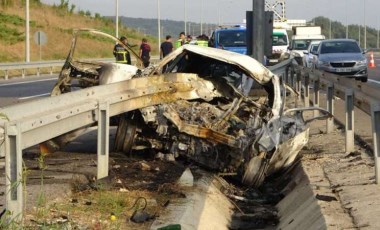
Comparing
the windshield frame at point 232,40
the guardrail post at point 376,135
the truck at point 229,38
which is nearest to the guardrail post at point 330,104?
Result: the guardrail post at point 376,135

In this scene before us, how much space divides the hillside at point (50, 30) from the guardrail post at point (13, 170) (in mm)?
52202

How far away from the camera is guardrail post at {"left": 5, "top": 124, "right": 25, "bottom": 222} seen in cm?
609

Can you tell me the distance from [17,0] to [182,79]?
76376 millimetres

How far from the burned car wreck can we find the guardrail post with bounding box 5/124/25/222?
4156 mm

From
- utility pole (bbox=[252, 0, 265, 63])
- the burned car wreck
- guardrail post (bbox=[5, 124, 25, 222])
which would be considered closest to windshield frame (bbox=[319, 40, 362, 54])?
utility pole (bbox=[252, 0, 265, 63])

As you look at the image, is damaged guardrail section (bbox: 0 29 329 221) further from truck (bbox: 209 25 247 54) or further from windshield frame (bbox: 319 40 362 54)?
windshield frame (bbox: 319 40 362 54)

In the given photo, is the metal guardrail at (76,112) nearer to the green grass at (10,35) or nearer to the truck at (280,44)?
the truck at (280,44)

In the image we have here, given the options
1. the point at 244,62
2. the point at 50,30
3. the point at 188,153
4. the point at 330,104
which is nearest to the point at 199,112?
the point at 188,153

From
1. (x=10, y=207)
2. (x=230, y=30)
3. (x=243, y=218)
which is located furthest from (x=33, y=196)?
(x=230, y=30)

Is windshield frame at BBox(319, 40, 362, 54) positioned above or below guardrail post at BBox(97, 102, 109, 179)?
above

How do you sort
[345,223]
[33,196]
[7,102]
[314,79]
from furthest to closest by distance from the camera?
[7,102]
[314,79]
[33,196]
[345,223]

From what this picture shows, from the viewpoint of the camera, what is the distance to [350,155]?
1091 centimetres

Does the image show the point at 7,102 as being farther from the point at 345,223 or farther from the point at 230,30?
the point at 345,223

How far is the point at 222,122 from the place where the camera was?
1046 centimetres
